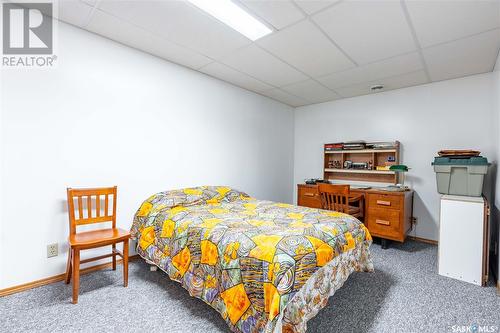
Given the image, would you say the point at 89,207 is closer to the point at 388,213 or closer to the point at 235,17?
the point at 235,17

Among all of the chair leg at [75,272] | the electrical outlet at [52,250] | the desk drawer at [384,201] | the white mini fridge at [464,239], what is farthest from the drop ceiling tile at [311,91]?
the electrical outlet at [52,250]

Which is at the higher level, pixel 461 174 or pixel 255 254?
pixel 461 174

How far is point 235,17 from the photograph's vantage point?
2053mm

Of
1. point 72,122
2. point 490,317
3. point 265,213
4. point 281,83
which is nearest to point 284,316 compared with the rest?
point 265,213

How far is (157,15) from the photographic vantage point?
2.01 meters

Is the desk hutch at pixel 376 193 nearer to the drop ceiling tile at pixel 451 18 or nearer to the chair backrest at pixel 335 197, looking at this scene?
the chair backrest at pixel 335 197

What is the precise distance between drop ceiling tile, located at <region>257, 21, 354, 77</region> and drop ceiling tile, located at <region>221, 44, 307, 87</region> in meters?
0.12

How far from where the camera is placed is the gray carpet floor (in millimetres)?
1587

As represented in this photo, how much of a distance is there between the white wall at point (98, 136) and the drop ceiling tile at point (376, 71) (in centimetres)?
145

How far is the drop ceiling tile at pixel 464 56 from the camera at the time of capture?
89.4 inches

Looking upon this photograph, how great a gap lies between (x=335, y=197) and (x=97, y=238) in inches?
101

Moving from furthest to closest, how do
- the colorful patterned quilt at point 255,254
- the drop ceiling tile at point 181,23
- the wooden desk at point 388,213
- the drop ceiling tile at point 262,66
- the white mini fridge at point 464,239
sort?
1. the wooden desk at point 388,213
2. the drop ceiling tile at point 262,66
3. the white mini fridge at point 464,239
4. the drop ceiling tile at point 181,23
5. the colorful patterned quilt at point 255,254

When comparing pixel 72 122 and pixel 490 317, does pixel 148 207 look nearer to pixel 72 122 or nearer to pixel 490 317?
pixel 72 122

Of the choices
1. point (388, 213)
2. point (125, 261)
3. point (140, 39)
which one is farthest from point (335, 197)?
point (140, 39)
